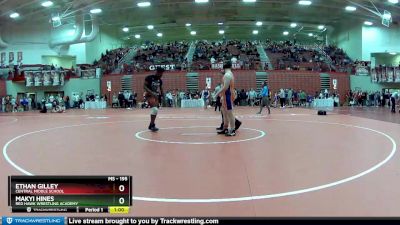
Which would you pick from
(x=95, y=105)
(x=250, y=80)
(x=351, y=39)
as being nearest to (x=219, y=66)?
(x=250, y=80)

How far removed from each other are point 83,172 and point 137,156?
1324mm

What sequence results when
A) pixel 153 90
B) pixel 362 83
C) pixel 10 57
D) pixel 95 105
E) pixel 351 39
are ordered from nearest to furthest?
pixel 153 90, pixel 95 105, pixel 362 83, pixel 10 57, pixel 351 39

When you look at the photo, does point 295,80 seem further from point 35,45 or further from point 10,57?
point 10,57

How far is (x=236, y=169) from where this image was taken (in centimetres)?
534

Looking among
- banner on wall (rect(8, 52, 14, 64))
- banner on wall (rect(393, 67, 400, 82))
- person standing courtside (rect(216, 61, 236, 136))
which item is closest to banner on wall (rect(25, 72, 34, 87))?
banner on wall (rect(8, 52, 14, 64))

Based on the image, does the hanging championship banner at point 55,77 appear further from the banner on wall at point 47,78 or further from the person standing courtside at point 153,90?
the person standing courtside at point 153,90

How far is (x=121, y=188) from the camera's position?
2844 mm

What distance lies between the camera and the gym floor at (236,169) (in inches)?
145

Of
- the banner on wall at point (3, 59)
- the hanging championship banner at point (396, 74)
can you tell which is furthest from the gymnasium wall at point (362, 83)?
the banner on wall at point (3, 59)

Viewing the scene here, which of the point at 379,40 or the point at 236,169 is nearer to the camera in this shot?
the point at 236,169
